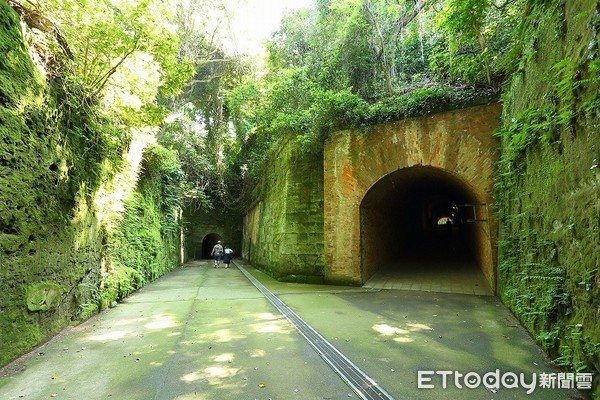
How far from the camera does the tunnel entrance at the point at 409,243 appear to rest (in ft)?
26.1

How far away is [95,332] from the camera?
4.79 metres

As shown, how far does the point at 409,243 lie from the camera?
1325 cm

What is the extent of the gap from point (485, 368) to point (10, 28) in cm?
648

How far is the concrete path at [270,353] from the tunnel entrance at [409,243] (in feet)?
6.50

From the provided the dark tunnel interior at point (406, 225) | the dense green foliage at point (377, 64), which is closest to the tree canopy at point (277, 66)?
the dense green foliage at point (377, 64)

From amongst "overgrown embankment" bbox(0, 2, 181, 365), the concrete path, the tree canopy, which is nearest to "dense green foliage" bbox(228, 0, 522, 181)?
the tree canopy

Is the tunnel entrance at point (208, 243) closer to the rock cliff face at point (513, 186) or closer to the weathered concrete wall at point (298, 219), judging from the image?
the rock cliff face at point (513, 186)

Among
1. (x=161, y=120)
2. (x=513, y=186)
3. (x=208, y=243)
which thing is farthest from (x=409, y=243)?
(x=208, y=243)

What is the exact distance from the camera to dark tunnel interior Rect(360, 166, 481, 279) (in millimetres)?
8625

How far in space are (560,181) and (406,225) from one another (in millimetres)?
9793

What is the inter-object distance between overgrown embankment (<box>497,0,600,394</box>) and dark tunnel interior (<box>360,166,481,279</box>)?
→ 10.6 feet

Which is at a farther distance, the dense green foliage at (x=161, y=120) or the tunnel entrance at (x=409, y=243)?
the tunnel entrance at (x=409, y=243)

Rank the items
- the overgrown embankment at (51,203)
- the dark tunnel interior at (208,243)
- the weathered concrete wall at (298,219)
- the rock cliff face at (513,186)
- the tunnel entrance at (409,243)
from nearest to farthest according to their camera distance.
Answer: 1. the rock cliff face at (513,186)
2. the overgrown embankment at (51,203)
3. the tunnel entrance at (409,243)
4. the weathered concrete wall at (298,219)
5. the dark tunnel interior at (208,243)

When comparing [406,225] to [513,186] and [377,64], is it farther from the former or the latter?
[513,186]
